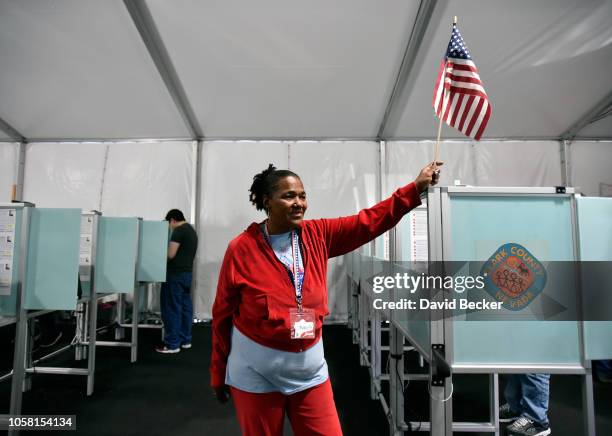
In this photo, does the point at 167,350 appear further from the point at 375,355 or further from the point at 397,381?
the point at 397,381

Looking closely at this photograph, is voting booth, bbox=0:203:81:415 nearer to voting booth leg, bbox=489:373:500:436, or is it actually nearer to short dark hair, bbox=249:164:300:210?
short dark hair, bbox=249:164:300:210

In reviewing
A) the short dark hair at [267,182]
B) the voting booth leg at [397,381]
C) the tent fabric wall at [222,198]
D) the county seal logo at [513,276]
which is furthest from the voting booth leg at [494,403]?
the tent fabric wall at [222,198]

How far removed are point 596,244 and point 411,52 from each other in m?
2.34

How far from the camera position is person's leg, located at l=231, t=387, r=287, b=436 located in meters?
1.05

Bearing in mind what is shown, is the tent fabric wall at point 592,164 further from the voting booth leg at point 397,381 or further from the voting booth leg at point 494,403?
the voting booth leg at point 397,381

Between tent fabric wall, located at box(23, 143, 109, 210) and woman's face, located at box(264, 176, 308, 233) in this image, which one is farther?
tent fabric wall, located at box(23, 143, 109, 210)

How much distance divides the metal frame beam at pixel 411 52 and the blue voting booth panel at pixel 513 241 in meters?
1.93

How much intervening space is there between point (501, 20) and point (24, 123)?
5.32 metres

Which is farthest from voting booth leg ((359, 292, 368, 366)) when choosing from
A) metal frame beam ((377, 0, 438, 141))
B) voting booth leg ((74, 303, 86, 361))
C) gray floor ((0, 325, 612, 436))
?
voting booth leg ((74, 303, 86, 361))

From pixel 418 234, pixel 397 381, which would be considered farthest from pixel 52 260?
pixel 418 234

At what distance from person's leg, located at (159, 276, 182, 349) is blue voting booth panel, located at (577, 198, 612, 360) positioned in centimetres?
318

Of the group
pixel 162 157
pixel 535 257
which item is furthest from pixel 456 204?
pixel 162 157

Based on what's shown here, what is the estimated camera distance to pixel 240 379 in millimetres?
1073

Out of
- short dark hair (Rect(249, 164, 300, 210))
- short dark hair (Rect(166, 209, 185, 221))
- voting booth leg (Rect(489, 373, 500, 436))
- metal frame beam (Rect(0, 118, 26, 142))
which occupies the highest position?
metal frame beam (Rect(0, 118, 26, 142))
